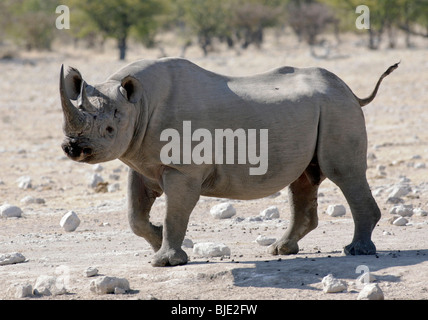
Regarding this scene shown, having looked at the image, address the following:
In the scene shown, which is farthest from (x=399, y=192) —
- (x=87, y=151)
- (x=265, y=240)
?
(x=87, y=151)

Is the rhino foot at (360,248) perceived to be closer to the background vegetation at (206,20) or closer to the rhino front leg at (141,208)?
the rhino front leg at (141,208)

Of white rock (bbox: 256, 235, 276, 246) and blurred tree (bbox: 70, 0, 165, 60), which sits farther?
blurred tree (bbox: 70, 0, 165, 60)

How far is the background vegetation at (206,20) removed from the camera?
1626 inches

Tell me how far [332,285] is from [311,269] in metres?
0.52

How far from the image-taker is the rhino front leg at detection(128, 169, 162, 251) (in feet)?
22.9

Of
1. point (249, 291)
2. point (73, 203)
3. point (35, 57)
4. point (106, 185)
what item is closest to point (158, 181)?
point (249, 291)

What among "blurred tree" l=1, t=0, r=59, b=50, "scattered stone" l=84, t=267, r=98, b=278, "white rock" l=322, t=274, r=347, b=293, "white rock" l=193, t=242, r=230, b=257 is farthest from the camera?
"blurred tree" l=1, t=0, r=59, b=50

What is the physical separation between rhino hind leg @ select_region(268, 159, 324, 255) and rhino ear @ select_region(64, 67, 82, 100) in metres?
2.11

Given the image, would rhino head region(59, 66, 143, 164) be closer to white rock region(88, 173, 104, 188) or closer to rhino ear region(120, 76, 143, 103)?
rhino ear region(120, 76, 143, 103)

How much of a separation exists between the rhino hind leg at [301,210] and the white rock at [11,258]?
6.90 ft

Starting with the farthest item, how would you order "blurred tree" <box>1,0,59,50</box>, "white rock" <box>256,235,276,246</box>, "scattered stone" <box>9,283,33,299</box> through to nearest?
1. "blurred tree" <box>1,0,59,50</box>
2. "white rock" <box>256,235,276,246</box>
3. "scattered stone" <box>9,283,33,299</box>

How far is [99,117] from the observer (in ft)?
20.3

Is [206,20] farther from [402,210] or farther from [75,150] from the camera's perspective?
[75,150]

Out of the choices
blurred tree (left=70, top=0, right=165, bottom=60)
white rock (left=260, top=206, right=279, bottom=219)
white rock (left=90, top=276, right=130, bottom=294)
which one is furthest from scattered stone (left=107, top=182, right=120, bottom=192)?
blurred tree (left=70, top=0, right=165, bottom=60)
